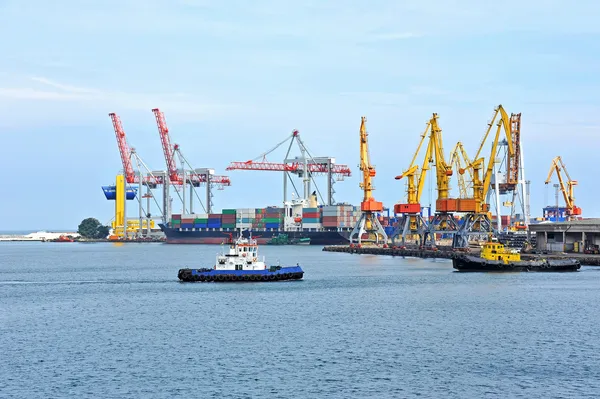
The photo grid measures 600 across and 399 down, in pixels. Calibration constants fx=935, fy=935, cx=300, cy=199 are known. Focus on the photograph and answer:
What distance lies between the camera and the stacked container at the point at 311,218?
18812cm

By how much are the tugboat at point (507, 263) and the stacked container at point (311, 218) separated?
98.9 metres

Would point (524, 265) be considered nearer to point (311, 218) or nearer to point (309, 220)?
point (311, 218)


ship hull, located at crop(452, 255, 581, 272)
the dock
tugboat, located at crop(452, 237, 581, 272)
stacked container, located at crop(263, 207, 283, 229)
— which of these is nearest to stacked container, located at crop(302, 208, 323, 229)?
stacked container, located at crop(263, 207, 283, 229)

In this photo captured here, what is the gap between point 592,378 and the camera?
3547 centimetres

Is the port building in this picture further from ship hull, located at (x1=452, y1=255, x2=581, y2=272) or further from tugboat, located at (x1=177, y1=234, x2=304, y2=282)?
tugboat, located at (x1=177, y1=234, x2=304, y2=282)

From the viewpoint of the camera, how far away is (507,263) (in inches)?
3433

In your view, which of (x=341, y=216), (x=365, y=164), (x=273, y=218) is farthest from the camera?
(x=273, y=218)

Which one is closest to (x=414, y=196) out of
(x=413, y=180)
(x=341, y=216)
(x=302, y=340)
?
(x=413, y=180)

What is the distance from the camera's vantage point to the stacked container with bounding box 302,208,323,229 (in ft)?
617

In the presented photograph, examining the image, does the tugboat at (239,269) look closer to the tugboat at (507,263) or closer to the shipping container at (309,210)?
the tugboat at (507,263)

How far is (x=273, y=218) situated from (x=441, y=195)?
72.1m

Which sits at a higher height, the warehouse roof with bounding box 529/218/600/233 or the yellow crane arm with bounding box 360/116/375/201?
the yellow crane arm with bounding box 360/116/375/201

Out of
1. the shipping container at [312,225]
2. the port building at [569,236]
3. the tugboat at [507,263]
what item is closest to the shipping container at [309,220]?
the shipping container at [312,225]

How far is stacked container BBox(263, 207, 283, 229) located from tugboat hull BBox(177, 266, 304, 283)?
11898cm
